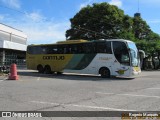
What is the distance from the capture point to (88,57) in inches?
990

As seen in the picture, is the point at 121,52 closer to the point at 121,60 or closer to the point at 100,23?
the point at 121,60

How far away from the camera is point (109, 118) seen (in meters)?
8.04

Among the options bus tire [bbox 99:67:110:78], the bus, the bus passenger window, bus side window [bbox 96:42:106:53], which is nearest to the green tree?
the bus

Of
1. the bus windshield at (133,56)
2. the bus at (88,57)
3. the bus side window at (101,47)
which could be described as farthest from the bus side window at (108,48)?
the bus windshield at (133,56)

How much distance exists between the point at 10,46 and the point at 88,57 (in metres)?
25.3

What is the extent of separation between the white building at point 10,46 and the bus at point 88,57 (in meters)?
17.0

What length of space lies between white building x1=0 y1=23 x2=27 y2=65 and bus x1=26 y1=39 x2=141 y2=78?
1700 centimetres

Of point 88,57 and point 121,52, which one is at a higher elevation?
point 121,52

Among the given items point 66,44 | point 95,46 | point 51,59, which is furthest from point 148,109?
Result: point 51,59

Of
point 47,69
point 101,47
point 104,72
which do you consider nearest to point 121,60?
point 104,72

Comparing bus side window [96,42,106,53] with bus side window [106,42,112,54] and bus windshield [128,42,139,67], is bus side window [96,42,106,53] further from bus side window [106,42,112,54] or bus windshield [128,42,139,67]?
bus windshield [128,42,139,67]

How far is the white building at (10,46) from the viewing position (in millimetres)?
47369

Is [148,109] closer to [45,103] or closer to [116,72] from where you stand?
[45,103]

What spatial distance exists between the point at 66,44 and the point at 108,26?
2465cm
